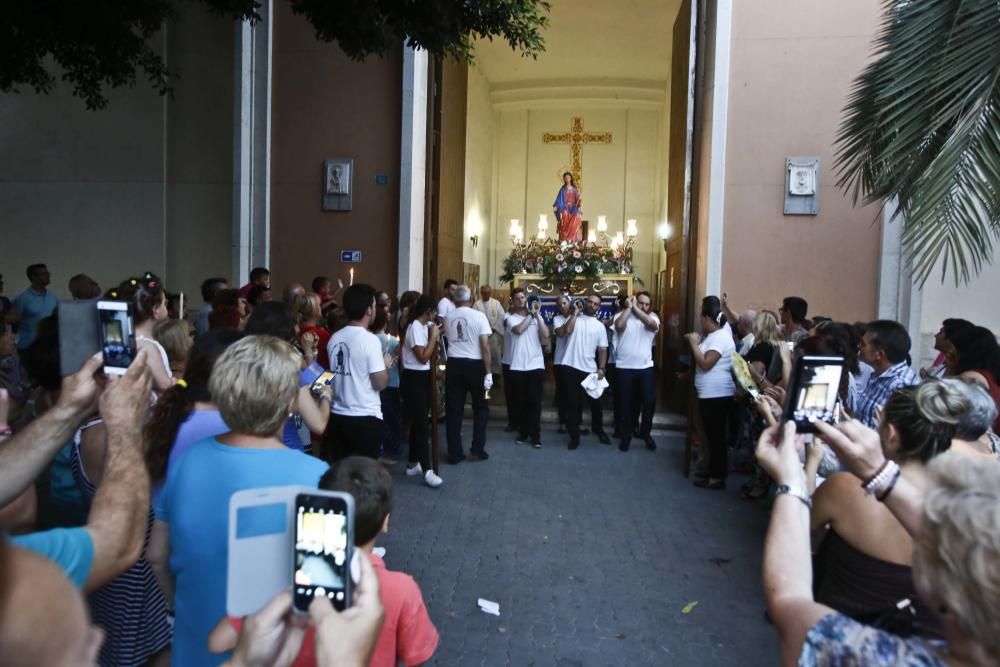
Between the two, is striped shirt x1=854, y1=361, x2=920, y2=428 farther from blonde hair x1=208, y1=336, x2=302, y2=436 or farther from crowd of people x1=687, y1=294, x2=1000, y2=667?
blonde hair x1=208, y1=336, x2=302, y2=436

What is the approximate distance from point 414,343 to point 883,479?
5.47 m

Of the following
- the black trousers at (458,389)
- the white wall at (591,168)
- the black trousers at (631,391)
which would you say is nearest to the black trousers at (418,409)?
the black trousers at (458,389)

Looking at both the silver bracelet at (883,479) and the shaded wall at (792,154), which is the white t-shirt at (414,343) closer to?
the shaded wall at (792,154)

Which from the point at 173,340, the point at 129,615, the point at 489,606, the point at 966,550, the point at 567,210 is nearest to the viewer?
the point at 966,550

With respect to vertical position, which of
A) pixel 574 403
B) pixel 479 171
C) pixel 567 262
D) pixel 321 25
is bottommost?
pixel 574 403

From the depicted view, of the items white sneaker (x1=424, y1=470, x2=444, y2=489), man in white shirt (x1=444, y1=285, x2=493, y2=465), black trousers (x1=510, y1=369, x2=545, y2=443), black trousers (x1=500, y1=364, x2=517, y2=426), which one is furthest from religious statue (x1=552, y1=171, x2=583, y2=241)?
white sneaker (x1=424, y1=470, x2=444, y2=489)

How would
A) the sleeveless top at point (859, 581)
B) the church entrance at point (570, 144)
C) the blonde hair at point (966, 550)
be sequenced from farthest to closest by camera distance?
the church entrance at point (570, 144) < the sleeveless top at point (859, 581) < the blonde hair at point (966, 550)

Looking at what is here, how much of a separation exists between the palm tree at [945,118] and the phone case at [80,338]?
4.16 m

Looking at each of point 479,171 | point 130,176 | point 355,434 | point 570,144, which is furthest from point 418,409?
point 570,144

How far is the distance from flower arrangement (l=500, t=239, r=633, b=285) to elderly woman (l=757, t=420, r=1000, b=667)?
428 inches

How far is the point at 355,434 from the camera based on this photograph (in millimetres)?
5418

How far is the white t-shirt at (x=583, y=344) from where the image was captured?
28.6 feet

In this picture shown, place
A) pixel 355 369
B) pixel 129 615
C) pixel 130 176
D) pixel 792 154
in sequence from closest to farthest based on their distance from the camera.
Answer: pixel 129 615
pixel 355 369
pixel 792 154
pixel 130 176

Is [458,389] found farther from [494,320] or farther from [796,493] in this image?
[796,493]
